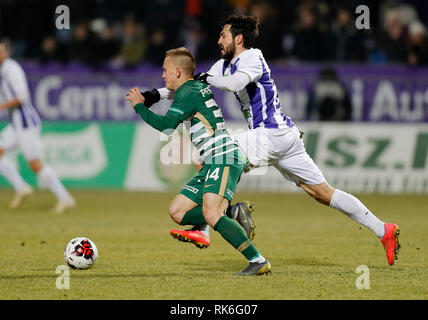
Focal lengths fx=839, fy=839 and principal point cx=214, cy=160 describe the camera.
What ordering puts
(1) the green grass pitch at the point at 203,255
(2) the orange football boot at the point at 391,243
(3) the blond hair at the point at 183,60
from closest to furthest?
(1) the green grass pitch at the point at 203,255
(3) the blond hair at the point at 183,60
(2) the orange football boot at the point at 391,243

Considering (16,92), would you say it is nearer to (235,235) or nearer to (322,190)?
(322,190)

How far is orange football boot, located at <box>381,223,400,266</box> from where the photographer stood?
7.44 metres

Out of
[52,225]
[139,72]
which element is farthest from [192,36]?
[52,225]

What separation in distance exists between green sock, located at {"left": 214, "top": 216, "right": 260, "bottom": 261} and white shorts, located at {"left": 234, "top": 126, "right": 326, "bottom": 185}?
886 millimetres

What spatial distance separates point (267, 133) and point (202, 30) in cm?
1060

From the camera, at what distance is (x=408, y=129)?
49.0 feet

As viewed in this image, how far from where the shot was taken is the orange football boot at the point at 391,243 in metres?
7.44

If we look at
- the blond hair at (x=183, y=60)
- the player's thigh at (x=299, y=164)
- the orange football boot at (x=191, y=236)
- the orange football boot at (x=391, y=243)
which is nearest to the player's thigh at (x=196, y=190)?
the orange football boot at (x=191, y=236)

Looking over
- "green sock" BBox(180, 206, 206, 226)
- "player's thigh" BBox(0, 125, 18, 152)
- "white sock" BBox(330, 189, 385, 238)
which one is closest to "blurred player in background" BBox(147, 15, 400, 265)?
"white sock" BBox(330, 189, 385, 238)

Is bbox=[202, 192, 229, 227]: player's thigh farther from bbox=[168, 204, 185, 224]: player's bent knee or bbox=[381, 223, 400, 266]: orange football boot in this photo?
bbox=[381, 223, 400, 266]: orange football boot

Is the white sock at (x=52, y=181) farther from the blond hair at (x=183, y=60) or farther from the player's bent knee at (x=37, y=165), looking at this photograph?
the blond hair at (x=183, y=60)

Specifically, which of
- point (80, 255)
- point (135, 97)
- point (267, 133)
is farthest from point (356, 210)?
point (80, 255)

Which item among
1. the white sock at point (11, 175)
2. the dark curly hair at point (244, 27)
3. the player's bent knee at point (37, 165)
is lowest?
the white sock at point (11, 175)
